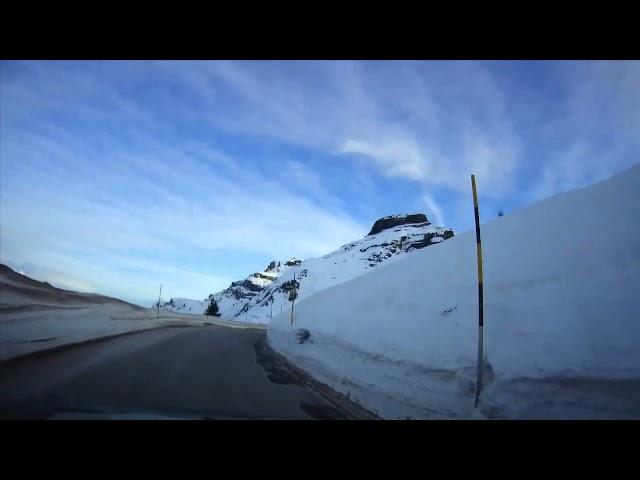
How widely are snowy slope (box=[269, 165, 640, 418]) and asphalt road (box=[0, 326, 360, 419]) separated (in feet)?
5.94

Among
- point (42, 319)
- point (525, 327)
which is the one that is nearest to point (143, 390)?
point (525, 327)

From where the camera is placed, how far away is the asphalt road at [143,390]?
227 inches

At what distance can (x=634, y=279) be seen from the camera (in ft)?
19.8

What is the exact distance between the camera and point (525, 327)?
22.0 ft

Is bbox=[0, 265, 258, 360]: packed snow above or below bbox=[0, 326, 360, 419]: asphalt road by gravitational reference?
above

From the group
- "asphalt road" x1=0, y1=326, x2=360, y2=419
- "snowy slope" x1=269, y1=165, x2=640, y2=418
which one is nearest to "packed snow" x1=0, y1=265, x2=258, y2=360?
"asphalt road" x1=0, y1=326, x2=360, y2=419

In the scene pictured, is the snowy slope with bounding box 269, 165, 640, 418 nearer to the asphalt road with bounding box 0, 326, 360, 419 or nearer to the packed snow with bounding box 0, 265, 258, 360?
the asphalt road with bounding box 0, 326, 360, 419

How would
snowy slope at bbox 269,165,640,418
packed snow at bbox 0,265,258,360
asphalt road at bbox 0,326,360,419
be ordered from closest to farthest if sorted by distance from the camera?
snowy slope at bbox 269,165,640,418
asphalt road at bbox 0,326,360,419
packed snow at bbox 0,265,258,360

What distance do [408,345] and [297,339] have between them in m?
8.66

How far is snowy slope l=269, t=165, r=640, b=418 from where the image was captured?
5129mm
